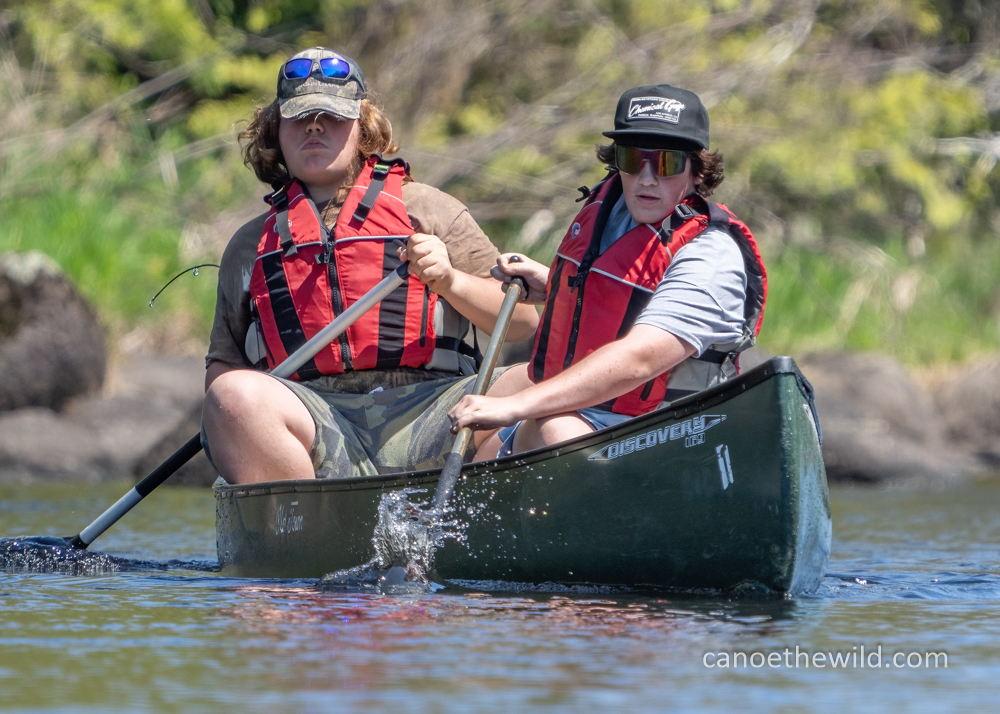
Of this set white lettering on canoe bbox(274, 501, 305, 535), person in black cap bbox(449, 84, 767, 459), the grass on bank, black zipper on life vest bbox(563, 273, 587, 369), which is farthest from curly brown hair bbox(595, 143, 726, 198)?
the grass on bank

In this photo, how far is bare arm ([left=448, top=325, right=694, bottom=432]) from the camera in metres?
3.54

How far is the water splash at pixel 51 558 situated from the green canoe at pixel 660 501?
0.92 m

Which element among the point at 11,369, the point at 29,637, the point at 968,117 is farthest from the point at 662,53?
the point at 29,637

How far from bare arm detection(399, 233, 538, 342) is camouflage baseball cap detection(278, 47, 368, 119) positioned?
1.54 feet

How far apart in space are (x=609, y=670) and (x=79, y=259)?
861 cm

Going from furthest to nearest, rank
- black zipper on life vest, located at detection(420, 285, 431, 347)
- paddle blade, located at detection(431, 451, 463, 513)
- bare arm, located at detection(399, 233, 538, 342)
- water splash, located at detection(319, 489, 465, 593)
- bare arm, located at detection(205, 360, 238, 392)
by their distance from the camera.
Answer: bare arm, located at detection(205, 360, 238, 392) < black zipper on life vest, located at detection(420, 285, 431, 347) < bare arm, located at detection(399, 233, 538, 342) < water splash, located at detection(319, 489, 465, 593) < paddle blade, located at detection(431, 451, 463, 513)

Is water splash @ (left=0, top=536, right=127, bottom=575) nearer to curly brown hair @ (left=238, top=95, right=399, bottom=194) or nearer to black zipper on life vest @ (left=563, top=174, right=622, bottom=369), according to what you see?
curly brown hair @ (left=238, top=95, right=399, bottom=194)

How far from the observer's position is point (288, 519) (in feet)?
13.5

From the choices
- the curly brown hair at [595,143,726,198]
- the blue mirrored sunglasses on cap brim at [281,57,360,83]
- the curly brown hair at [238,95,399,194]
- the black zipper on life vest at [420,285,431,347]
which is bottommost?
the black zipper on life vest at [420,285,431,347]

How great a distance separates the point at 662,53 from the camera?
1237cm

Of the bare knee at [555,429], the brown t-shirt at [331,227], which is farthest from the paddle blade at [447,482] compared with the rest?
the brown t-shirt at [331,227]

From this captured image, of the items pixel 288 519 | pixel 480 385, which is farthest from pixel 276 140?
pixel 288 519

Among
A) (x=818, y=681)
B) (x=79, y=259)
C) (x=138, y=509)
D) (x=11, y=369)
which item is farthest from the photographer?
(x=79, y=259)

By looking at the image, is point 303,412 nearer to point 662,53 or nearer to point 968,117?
point 662,53
